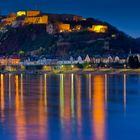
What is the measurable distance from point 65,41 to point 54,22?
10224 mm

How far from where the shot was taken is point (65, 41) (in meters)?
117

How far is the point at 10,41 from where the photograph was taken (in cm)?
13388

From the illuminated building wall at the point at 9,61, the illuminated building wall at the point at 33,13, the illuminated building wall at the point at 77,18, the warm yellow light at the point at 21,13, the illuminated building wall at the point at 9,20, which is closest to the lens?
the illuminated building wall at the point at 9,61

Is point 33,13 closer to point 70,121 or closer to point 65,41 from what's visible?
point 65,41

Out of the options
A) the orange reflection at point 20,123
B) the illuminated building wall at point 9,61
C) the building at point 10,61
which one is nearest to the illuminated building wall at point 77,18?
the building at point 10,61

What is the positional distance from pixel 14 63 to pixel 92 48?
19.1 m

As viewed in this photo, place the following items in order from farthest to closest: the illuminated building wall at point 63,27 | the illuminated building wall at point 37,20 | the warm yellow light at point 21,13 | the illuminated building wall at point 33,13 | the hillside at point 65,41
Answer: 1. the warm yellow light at point 21,13
2. the illuminated building wall at point 33,13
3. the illuminated building wall at point 37,20
4. the illuminated building wall at point 63,27
5. the hillside at point 65,41

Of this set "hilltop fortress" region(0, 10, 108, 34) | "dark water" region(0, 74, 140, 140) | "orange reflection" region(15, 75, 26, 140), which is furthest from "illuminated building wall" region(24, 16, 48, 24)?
"orange reflection" region(15, 75, 26, 140)

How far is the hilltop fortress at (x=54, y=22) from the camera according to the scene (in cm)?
12217

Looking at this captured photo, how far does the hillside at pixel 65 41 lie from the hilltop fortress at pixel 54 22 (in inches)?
10.9

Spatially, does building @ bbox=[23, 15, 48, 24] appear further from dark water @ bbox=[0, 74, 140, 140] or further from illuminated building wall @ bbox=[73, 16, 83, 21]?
dark water @ bbox=[0, 74, 140, 140]

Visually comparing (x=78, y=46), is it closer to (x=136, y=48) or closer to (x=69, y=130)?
(x=136, y=48)

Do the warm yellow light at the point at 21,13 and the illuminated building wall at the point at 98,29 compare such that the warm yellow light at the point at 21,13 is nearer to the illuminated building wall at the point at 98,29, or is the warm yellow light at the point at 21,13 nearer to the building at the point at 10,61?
the building at the point at 10,61

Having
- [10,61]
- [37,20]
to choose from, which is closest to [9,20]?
[37,20]
